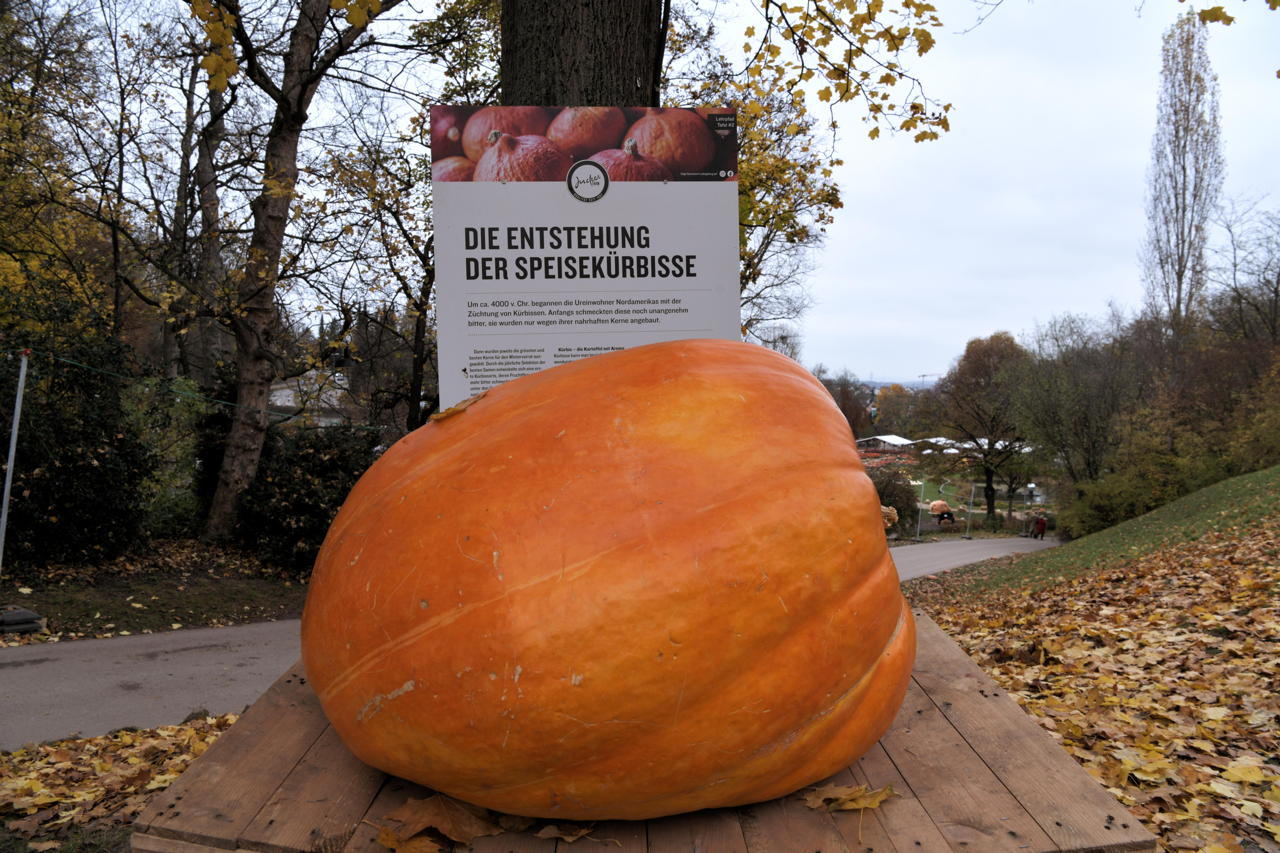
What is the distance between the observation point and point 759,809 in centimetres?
217

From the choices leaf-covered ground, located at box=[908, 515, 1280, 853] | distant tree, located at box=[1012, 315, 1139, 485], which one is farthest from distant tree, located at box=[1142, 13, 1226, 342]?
leaf-covered ground, located at box=[908, 515, 1280, 853]

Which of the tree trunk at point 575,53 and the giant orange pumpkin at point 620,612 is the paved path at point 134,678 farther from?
the tree trunk at point 575,53

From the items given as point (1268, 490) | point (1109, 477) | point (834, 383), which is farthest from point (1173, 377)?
point (834, 383)

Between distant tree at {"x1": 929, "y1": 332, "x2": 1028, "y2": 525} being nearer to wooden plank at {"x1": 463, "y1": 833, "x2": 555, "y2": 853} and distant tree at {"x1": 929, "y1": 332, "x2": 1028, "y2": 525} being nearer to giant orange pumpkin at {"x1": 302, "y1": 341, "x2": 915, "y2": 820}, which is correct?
giant orange pumpkin at {"x1": 302, "y1": 341, "x2": 915, "y2": 820}

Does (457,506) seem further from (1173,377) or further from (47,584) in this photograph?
(1173,377)

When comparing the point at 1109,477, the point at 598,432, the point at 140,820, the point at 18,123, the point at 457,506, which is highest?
the point at 18,123

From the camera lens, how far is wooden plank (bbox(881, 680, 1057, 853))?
6.52 feet

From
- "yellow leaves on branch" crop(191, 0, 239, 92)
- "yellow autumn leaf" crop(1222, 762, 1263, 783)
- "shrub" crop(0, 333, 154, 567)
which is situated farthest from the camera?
"shrub" crop(0, 333, 154, 567)

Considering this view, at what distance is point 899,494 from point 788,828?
40.6 m

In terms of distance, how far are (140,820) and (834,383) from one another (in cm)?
6913

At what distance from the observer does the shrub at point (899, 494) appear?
38.4 meters

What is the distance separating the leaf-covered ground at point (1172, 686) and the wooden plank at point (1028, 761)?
3.26 feet

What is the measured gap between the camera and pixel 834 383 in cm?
6881

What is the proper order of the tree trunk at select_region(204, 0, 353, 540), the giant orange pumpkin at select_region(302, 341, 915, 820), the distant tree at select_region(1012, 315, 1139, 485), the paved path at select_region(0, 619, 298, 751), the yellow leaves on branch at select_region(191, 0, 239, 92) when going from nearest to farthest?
1. the giant orange pumpkin at select_region(302, 341, 915, 820)
2. the yellow leaves on branch at select_region(191, 0, 239, 92)
3. the paved path at select_region(0, 619, 298, 751)
4. the tree trunk at select_region(204, 0, 353, 540)
5. the distant tree at select_region(1012, 315, 1139, 485)
